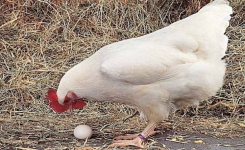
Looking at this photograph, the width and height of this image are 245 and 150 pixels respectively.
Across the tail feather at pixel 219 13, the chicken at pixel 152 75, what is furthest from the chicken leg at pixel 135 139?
the tail feather at pixel 219 13

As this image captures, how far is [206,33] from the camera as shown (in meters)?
4.12

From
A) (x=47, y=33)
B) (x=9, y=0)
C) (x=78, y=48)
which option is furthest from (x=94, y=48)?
(x=9, y=0)

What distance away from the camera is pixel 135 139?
13.0 ft

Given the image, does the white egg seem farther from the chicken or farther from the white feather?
the white feather

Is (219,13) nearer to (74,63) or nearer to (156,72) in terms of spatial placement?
(156,72)

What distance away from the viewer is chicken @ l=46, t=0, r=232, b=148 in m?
3.78

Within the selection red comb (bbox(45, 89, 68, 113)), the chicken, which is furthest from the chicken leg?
red comb (bbox(45, 89, 68, 113))

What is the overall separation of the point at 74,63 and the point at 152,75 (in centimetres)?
168

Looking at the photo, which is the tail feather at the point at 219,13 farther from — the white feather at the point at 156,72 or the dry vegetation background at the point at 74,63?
the dry vegetation background at the point at 74,63

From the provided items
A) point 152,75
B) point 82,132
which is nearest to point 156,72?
point 152,75

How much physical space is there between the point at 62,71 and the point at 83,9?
0.87 meters

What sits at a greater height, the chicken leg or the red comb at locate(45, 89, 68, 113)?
the red comb at locate(45, 89, 68, 113)

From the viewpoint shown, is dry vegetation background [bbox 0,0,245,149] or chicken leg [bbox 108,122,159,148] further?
dry vegetation background [bbox 0,0,245,149]

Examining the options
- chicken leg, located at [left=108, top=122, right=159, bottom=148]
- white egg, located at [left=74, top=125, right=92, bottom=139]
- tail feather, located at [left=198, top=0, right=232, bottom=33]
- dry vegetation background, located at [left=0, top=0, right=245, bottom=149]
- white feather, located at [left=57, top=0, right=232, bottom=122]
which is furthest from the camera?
dry vegetation background, located at [left=0, top=0, right=245, bottom=149]
